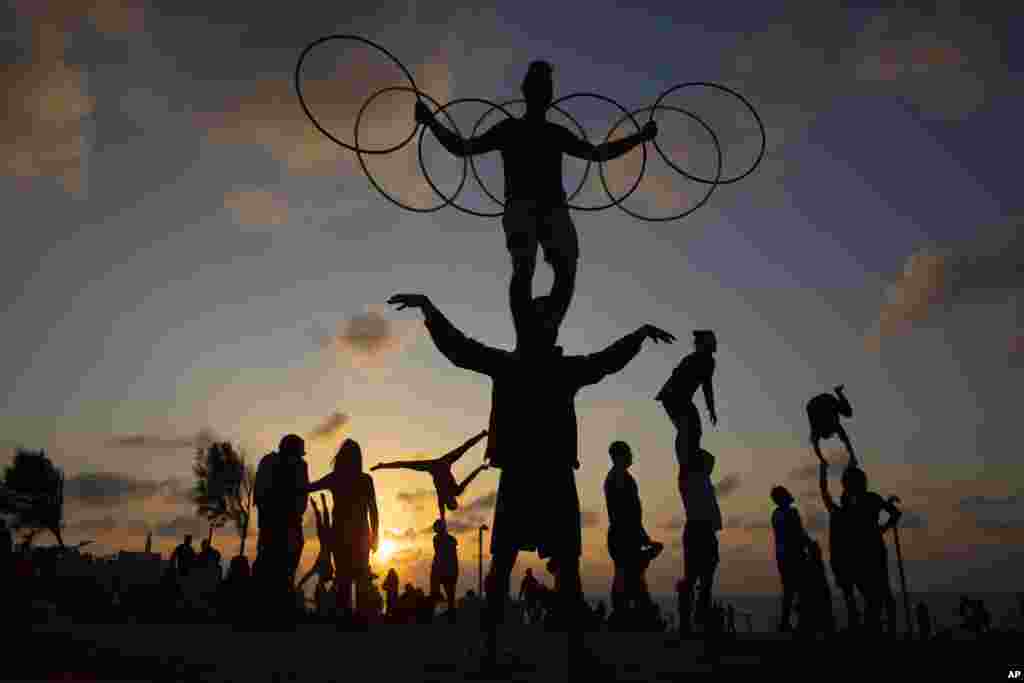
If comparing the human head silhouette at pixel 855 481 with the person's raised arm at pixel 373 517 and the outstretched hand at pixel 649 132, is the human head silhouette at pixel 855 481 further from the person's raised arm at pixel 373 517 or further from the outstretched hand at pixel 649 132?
the person's raised arm at pixel 373 517

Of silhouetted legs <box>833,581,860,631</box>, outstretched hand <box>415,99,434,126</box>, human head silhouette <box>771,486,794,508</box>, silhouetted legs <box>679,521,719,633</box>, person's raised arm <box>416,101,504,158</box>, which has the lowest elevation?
silhouetted legs <box>833,581,860,631</box>

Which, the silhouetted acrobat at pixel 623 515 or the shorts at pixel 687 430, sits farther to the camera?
the silhouetted acrobat at pixel 623 515

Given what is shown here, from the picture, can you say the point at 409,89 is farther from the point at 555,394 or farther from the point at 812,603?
the point at 812,603

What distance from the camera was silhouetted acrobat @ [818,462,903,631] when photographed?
1024 cm

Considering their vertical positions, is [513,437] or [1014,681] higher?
[513,437]

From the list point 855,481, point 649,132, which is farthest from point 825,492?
point 649,132

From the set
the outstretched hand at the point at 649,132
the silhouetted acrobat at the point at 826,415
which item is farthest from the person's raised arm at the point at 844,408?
the outstretched hand at the point at 649,132

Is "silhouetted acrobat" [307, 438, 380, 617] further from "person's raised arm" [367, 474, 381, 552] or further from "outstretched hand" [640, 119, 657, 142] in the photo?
→ "outstretched hand" [640, 119, 657, 142]

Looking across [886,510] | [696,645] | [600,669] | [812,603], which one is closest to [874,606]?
[886,510]

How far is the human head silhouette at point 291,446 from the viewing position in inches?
439

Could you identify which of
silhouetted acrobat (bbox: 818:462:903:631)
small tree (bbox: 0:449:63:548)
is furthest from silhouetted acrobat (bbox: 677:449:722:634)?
small tree (bbox: 0:449:63:548)

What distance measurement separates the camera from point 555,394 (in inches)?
222

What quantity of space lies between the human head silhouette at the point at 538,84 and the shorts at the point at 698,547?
502 cm

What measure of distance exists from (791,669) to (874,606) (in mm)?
5307
